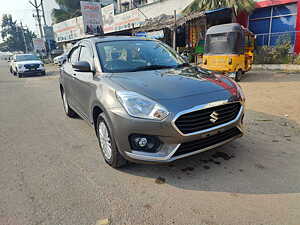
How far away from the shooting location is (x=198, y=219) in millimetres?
2098

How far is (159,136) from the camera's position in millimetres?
2410

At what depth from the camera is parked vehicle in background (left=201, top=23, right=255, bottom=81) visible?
9.19 metres

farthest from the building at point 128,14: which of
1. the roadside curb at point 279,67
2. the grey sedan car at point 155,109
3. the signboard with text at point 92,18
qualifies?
the grey sedan car at point 155,109

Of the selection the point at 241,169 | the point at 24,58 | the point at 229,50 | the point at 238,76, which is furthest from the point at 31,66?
the point at 241,169

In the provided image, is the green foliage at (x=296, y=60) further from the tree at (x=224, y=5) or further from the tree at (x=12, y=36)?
the tree at (x=12, y=36)

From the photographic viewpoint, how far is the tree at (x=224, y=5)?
12.5 metres

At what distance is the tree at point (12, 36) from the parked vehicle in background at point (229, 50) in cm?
9157

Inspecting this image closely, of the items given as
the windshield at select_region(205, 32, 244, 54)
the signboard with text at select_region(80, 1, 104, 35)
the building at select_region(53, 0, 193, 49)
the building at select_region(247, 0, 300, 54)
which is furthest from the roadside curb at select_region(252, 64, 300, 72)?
the signboard with text at select_region(80, 1, 104, 35)

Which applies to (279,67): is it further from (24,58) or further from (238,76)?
A: (24,58)

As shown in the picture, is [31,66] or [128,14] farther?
[128,14]

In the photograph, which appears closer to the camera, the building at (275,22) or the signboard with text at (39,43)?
the building at (275,22)

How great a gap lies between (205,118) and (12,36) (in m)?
103

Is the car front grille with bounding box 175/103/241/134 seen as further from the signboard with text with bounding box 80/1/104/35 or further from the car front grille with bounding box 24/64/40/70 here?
the signboard with text with bounding box 80/1/104/35

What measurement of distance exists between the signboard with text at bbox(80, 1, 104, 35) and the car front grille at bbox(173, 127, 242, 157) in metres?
18.5
